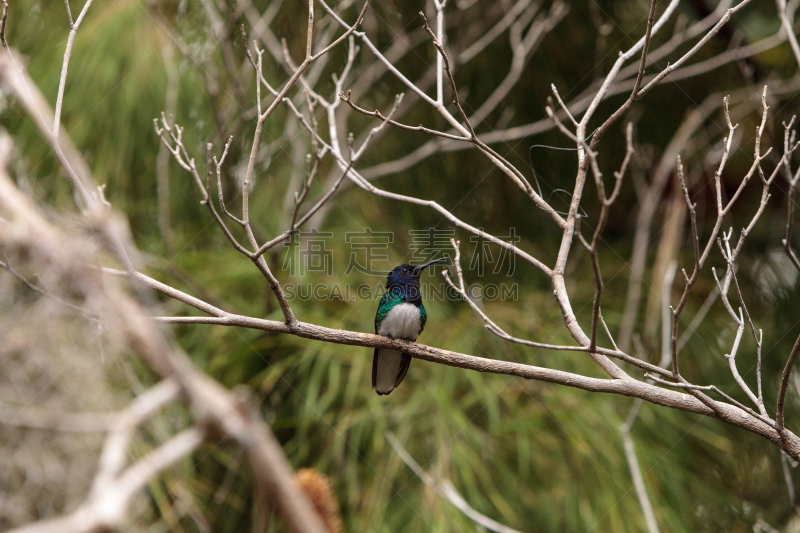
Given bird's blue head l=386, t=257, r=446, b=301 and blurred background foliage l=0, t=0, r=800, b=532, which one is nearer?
bird's blue head l=386, t=257, r=446, b=301

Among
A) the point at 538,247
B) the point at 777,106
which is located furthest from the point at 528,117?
the point at 777,106

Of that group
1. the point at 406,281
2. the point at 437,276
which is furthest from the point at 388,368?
the point at 437,276

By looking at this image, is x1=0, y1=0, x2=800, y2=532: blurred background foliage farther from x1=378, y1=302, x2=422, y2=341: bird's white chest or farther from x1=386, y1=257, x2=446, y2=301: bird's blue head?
x1=378, y1=302, x2=422, y2=341: bird's white chest

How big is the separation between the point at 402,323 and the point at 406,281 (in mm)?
343

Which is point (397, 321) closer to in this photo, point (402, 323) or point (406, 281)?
point (402, 323)

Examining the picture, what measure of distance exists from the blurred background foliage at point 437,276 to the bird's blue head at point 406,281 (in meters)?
0.63

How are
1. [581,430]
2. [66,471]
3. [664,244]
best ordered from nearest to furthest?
[66,471], [581,430], [664,244]

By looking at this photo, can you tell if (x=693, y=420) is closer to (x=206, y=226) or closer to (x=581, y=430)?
(x=581, y=430)

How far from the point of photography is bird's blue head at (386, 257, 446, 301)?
2.80 metres

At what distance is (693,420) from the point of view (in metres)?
3.47

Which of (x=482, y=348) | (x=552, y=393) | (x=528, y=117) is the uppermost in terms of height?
(x=528, y=117)

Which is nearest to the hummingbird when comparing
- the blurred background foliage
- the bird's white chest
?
the bird's white chest

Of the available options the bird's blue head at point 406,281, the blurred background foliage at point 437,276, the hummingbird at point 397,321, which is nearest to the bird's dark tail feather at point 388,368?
the hummingbird at point 397,321

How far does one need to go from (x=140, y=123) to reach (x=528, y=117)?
2365mm
